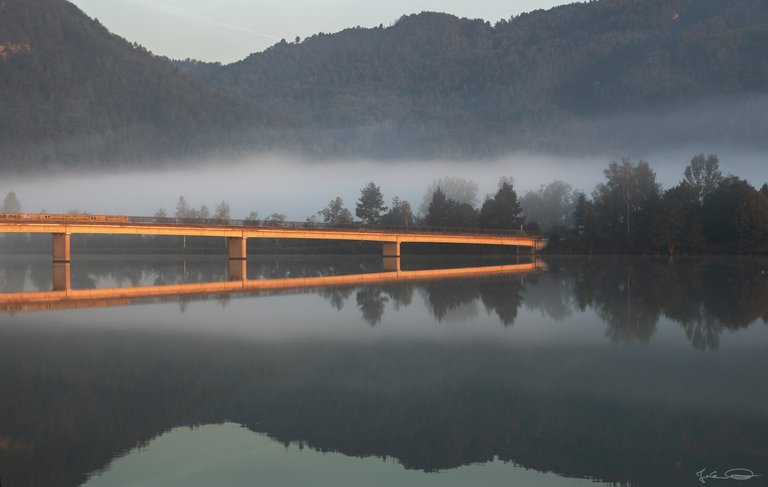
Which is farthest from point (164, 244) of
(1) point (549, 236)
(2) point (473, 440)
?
(2) point (473, 440)

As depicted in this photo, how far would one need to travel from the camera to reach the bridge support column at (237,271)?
2601 inches

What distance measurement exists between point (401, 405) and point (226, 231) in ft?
248

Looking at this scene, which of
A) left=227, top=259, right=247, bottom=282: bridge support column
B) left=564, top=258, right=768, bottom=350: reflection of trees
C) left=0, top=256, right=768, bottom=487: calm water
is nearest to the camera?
left=0, top=256, right=768, bottom=487: calm water

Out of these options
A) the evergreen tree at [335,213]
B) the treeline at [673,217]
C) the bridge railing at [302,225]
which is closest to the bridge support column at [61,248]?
the bridge railing at [302,225]

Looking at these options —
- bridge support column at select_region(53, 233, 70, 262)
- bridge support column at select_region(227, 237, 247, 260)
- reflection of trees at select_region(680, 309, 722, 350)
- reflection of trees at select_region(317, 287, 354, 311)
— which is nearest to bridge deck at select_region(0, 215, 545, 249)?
bridge support column at select_region(53, 233, 70, 262)

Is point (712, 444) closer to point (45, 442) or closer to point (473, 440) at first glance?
point (473, 440)

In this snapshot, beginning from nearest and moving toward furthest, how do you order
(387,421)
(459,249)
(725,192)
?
(387,421) → (725,192) → (459,249)

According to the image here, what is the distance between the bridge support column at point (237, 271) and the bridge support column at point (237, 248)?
0.61 metres

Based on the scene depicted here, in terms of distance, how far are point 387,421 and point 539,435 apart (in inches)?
117

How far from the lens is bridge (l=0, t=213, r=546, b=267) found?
77125mm

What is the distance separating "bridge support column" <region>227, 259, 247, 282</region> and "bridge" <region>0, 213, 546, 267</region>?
210 cm

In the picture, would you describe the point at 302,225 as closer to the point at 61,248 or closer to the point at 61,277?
the point at 61,248

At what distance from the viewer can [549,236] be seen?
13138 cm

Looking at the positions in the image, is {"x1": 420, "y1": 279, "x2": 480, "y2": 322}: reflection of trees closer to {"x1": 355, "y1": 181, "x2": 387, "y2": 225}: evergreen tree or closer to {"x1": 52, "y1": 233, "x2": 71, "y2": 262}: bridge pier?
{"x1": 52, "y1": 233, "x2": 71, "y2": 262}: bridge pier
